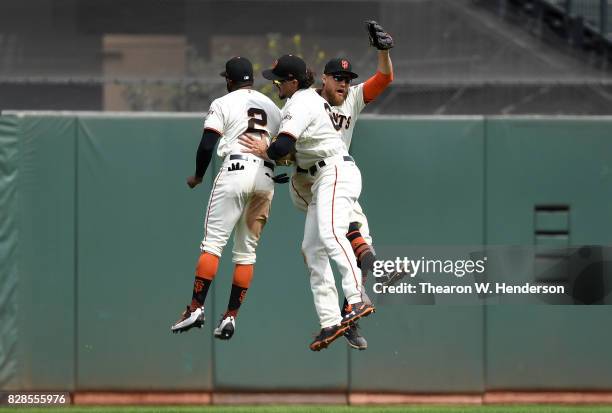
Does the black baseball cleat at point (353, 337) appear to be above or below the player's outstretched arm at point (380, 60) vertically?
below

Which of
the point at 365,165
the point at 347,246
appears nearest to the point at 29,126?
the point at 365,165

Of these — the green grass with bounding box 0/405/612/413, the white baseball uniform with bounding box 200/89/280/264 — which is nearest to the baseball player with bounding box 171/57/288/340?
the white baseball uniform with bounding box 200/89/280/264

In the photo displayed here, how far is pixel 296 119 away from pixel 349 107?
85 centimetres

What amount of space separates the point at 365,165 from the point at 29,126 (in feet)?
10.9

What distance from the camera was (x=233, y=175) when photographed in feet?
32.1

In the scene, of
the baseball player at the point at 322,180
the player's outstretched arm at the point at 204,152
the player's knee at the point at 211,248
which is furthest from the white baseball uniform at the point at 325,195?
the player's knee at the point at 211,248

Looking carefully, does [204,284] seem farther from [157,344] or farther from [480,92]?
[480,92]

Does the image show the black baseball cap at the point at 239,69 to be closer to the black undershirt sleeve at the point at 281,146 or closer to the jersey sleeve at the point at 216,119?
the jersey sleeve at the point at 216,119

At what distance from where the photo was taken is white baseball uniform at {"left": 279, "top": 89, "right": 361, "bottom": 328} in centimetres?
960

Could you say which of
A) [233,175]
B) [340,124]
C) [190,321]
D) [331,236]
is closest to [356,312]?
[331,236]

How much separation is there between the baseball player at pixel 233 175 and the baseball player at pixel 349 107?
32 cm

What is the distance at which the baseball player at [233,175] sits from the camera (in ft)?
32.1

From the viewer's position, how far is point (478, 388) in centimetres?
1315

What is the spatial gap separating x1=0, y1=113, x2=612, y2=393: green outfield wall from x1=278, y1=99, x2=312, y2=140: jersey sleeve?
341cm
